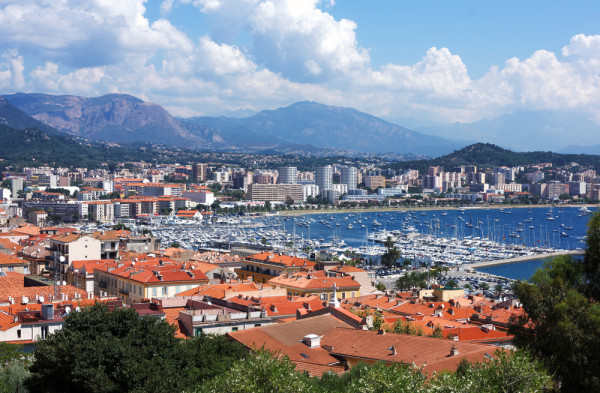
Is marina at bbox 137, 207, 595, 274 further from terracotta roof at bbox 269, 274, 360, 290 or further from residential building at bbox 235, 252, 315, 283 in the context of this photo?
terracotta roof at bbox 269, 274, 360, 290

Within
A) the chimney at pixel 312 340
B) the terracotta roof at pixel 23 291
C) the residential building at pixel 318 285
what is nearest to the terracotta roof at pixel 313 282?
the residential building at pixel 318 285

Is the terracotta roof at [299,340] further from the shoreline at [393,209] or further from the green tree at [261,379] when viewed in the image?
the shoreline at [393,209]

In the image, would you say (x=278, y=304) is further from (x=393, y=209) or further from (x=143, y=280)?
(x=393, y=209)

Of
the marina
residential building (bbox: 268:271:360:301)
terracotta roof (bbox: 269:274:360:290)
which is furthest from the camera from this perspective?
the marina

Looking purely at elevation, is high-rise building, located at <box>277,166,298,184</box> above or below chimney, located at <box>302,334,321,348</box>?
below

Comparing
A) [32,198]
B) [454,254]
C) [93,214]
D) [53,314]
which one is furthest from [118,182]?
[53,314]

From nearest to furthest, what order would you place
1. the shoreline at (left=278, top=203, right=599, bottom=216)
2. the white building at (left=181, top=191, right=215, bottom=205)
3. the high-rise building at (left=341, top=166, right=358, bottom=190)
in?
the shoreline at (left=278, top=203, right=599, bottom=216), the white building at (left=181, top=191, right=215, bottom=205), the high-rise building at (left=341, top=166, right=358, bottom=190)

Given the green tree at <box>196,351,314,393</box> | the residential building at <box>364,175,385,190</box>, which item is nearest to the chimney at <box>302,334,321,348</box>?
the green tree at <box>196,351,314,393</box>
